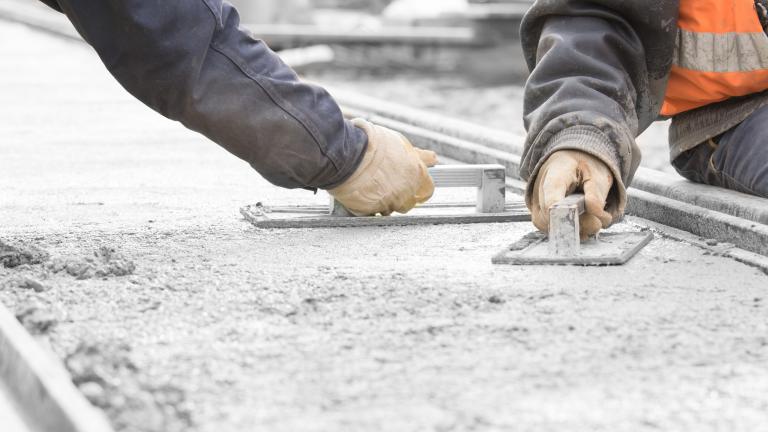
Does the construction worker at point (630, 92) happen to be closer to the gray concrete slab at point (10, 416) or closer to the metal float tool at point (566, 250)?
the metal float tool at point (566, 250)

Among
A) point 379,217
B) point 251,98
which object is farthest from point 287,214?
point 251,98

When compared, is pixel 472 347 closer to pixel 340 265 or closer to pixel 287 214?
pixel 340 265

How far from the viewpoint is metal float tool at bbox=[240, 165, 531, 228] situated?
10.5ft

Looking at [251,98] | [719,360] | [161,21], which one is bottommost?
[719,360]

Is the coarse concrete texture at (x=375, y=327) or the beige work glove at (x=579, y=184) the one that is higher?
the beige work glove at (x=579, y=184)

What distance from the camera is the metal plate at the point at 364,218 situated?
319cm

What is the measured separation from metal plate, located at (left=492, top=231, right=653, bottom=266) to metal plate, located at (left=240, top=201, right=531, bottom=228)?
0.33 metres

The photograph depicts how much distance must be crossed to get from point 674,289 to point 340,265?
73 centimetres

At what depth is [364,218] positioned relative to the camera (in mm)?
3207

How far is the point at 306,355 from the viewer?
2041 millimetres

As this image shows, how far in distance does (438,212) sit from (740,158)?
0.83 meters

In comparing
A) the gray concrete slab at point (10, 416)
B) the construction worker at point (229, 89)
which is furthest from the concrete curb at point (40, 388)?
the construction worker at point (229, 89)

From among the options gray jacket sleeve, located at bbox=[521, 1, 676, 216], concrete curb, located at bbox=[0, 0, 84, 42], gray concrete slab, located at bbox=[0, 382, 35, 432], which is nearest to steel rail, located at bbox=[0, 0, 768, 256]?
gray jacket sleeve, located at bbox=[521, 1, 676, 216]

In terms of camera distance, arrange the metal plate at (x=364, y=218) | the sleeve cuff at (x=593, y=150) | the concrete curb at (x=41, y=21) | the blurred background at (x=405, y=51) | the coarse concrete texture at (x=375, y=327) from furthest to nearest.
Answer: the blurred background at (x=405, y=51) < the concrete curb at (x=41, y=21) < the metal plate at (x=364, y=218) < the sleeve cuff at (x=593, y=150) < the coarse concrete texture at (x=375, y=327)
